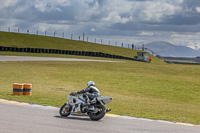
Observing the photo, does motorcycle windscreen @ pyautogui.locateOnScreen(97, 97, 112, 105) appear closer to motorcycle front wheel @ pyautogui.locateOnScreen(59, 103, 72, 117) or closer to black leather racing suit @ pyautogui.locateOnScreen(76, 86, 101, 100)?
black leather racing suit @ pyautogui.locateOnScreen(76, 86, 101, 100)

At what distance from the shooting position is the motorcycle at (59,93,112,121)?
43.3ft

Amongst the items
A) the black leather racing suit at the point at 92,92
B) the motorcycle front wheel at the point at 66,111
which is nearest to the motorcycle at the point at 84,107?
the motorcycle front wheel at the point at 66,111

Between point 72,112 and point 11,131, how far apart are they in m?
3.75

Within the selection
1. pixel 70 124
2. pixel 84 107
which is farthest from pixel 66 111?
pixel 70 124

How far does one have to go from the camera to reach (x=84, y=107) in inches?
538

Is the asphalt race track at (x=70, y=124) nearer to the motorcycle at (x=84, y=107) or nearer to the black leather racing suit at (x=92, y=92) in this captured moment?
the motorcycle at (x=84, y=107)

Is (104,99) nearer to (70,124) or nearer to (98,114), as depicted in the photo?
(98,114)

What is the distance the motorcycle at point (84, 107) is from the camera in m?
13.2

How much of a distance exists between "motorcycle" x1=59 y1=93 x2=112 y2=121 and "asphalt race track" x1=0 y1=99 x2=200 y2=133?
0.23 meters

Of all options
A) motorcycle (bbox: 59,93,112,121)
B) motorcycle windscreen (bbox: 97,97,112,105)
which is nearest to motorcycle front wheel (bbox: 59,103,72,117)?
motorcycle (bbox: 59,93,112,121)

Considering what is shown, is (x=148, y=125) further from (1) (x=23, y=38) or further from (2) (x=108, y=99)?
(1) (x=23, y=38)

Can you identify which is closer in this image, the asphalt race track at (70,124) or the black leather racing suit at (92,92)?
the asphalt race track at (70,124)

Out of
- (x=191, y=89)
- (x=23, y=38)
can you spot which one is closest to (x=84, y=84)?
(x=191, y=89)

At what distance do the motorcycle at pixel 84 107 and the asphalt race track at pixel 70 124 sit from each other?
0.23 meters
